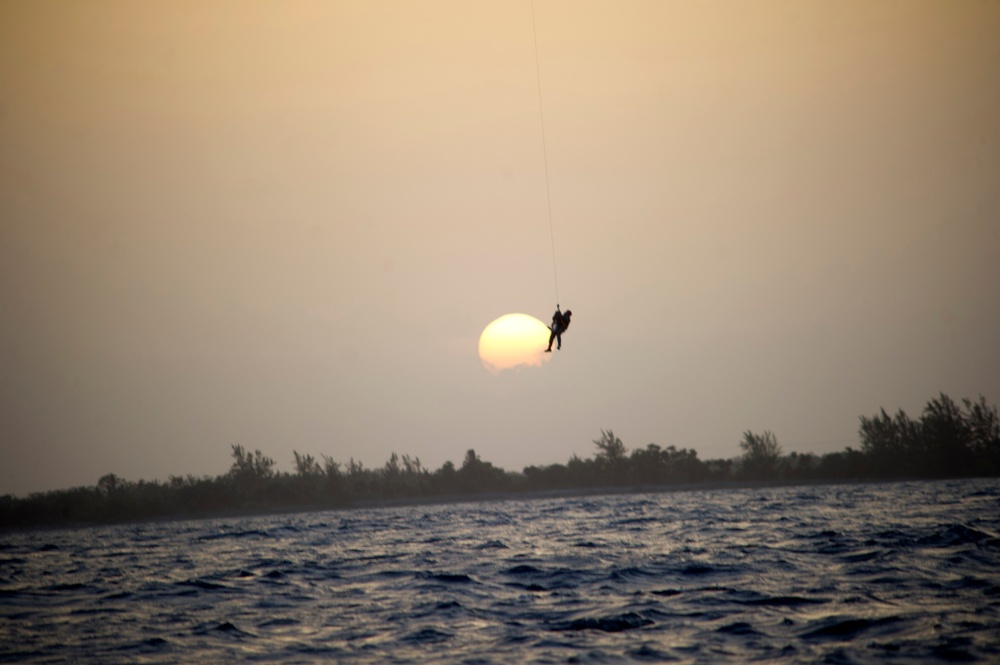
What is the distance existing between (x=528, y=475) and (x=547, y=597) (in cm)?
8056

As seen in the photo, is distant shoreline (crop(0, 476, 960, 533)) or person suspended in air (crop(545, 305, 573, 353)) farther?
distant shoreline (crop(0, 476, 960, 533))

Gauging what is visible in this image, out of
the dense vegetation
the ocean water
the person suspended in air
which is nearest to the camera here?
the ocean water

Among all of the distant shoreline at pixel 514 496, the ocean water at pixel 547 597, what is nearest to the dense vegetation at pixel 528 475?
the distant shoreline at pixel 514 496

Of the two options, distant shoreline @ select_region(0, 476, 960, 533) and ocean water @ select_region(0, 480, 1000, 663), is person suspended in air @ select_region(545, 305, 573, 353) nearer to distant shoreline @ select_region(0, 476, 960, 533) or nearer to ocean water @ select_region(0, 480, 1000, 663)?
ocean water @ select_region(0, 480, 1000, 663)

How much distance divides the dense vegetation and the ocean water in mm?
48187

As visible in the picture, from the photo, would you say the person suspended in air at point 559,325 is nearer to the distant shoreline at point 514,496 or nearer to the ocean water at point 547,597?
the ocean water at point 547,597

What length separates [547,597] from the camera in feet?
78.7

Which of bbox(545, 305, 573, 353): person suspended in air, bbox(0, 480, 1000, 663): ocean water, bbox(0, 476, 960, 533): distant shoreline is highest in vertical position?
bbox(545, 305, 573, 353): person suspended in air

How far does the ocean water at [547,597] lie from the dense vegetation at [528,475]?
158 ft

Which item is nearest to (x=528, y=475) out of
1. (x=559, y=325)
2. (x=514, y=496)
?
(x=514, y=496)

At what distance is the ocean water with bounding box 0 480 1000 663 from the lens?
59.2 feet

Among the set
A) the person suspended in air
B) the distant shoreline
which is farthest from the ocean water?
the distant shoreline

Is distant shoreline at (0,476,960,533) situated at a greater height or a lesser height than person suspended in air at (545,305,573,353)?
lesser

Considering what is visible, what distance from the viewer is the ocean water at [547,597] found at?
18031mm
